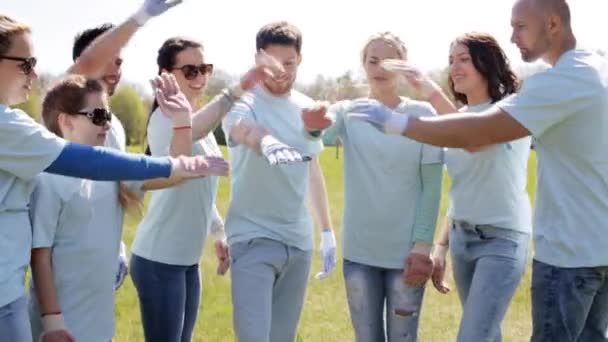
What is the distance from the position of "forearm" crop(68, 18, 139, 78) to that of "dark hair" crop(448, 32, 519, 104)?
5.71 ft

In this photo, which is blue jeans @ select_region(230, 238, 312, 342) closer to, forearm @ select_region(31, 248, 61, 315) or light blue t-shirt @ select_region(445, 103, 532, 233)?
light blue t-shirt @ select_region(445, 103, 532, 233)

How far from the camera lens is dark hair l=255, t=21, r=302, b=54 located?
4539 millimetres

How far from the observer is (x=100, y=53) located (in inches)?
181

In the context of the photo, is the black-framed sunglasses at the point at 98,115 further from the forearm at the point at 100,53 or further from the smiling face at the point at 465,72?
the smiling face at the point at 465,72

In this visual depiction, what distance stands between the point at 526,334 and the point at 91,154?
4.60 meters

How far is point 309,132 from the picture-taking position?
449 cm

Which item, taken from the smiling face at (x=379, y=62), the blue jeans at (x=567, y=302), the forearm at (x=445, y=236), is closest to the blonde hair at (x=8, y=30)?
the smiling face at (x=379, y=62)

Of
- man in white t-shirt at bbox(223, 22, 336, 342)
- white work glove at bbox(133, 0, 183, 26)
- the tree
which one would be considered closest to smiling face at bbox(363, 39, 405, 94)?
A: man in white t-shirt at bbox(223, 22, 336, 342)

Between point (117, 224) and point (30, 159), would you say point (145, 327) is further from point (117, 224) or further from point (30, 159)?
point (30, 159)

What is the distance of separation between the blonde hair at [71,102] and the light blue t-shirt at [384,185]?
3.81ft

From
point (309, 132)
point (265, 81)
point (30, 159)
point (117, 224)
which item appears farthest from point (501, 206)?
point (30, 159)

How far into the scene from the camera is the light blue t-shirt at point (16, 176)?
11.0ft

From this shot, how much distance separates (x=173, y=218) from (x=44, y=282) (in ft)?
3.44

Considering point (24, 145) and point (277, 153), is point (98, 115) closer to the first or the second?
point (24, 145)
